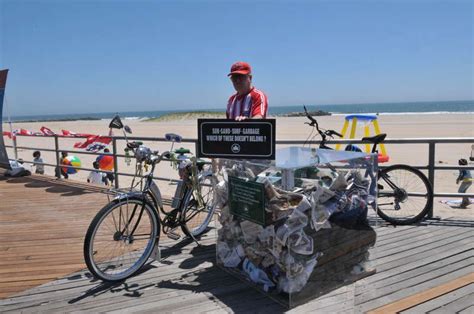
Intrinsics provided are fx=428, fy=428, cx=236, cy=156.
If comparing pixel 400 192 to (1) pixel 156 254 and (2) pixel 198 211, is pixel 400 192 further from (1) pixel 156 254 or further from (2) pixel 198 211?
(1) pixel 156 254

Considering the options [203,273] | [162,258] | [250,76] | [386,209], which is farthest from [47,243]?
[386,209]

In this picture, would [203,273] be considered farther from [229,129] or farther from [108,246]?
[229,129]

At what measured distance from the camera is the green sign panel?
2.89 m

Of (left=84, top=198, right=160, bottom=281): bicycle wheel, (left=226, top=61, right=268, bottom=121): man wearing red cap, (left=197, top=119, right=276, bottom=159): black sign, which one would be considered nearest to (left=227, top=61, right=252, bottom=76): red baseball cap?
(left=226, top=61, right=268, bottom=121): man wearing red cap

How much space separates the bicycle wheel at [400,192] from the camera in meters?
4.53

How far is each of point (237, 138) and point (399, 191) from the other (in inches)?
85.6

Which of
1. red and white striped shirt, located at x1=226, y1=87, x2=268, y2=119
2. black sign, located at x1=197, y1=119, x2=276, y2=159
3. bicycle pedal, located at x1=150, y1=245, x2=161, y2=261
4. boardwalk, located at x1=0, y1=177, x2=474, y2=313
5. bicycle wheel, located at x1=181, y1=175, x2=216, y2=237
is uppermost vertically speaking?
red and white striped shirt, located at x1=226, y1=87, x2=268, y2=119

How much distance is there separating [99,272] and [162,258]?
70cm

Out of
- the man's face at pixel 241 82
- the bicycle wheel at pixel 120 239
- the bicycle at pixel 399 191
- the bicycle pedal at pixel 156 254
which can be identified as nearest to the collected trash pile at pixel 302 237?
the bicycle pedal at pixel 156 254

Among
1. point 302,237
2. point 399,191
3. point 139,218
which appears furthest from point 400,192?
point 139,218

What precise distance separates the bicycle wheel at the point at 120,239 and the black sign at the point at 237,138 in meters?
0.72

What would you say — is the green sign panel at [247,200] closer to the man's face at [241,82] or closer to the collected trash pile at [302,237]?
the collected trash pile at [302,237]

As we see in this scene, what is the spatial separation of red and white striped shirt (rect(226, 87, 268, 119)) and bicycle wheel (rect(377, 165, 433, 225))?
1.62 m

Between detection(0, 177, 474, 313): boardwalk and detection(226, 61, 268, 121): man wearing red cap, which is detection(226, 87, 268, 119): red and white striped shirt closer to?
detection(226, 61, 268, 121): man wearing red cap
